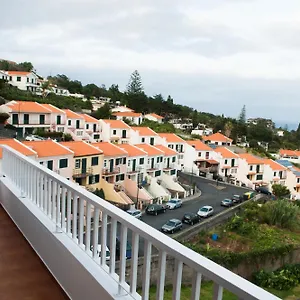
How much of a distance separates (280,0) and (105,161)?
40.0 feet

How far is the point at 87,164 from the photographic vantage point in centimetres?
1705

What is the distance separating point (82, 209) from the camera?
1.72 m

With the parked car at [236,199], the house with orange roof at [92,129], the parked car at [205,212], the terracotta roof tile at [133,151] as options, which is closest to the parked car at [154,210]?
the parked car at [205,212]

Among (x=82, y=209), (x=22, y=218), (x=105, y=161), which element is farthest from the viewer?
(x=105, y=161)

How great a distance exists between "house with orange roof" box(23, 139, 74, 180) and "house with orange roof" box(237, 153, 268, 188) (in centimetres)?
1792

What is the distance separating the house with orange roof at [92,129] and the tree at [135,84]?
22508 mm

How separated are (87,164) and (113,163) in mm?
2432

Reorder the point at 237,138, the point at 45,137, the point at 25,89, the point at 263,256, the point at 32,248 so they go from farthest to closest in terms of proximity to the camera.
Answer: the point at 237,138
the point at 25,89
the point at 45,137
the point at 263,256
the point at 32,248

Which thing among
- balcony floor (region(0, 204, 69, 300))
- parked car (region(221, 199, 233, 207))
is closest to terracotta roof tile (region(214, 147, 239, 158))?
parked car (region(221, 199, 233, 207))

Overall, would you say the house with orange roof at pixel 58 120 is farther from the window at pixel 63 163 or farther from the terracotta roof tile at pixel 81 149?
the window at pixel 63 163

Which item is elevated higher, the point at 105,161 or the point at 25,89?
the point at 25,89

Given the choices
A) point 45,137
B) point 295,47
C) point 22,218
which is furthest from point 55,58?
point 22,218

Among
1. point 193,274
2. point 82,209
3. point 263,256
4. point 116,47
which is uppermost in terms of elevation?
point 116,47

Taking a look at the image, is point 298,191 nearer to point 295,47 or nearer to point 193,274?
point 295,47
